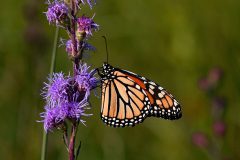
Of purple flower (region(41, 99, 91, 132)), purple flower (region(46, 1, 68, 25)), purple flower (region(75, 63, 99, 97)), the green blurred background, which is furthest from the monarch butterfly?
the green blurred background

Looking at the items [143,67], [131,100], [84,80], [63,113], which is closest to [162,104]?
[131,100]

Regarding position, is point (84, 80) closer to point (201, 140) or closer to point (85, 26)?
point (85, 26)

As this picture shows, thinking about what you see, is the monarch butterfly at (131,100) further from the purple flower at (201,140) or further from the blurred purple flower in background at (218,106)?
the blurred purple flower in background at (218,106)

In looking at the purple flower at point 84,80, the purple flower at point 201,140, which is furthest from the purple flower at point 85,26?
the purple flower at point 201,140

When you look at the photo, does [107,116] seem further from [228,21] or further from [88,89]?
[228,21]

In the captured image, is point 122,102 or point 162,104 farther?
point 122,102

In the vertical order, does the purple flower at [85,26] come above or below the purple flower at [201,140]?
above
